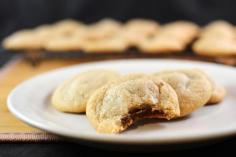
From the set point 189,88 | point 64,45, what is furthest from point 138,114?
point 64,45

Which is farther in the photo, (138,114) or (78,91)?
(78,91)

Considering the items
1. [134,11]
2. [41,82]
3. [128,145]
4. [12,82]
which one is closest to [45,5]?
[134,11]

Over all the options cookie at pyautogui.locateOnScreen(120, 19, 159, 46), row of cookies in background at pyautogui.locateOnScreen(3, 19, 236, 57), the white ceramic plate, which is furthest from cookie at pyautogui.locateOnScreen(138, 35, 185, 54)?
the white ceramic plate

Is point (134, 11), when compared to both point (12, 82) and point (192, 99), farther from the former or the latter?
point (192, 99)

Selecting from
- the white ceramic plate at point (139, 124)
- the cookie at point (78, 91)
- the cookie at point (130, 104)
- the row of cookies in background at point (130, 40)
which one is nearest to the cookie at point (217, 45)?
the row of cookies in background at point (130, 40)

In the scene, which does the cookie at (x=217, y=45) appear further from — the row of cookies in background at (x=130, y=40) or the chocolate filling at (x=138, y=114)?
the chocolate filling at (x=138, y=114)

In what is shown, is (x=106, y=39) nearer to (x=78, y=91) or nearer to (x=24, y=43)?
(x=24, y=43)
